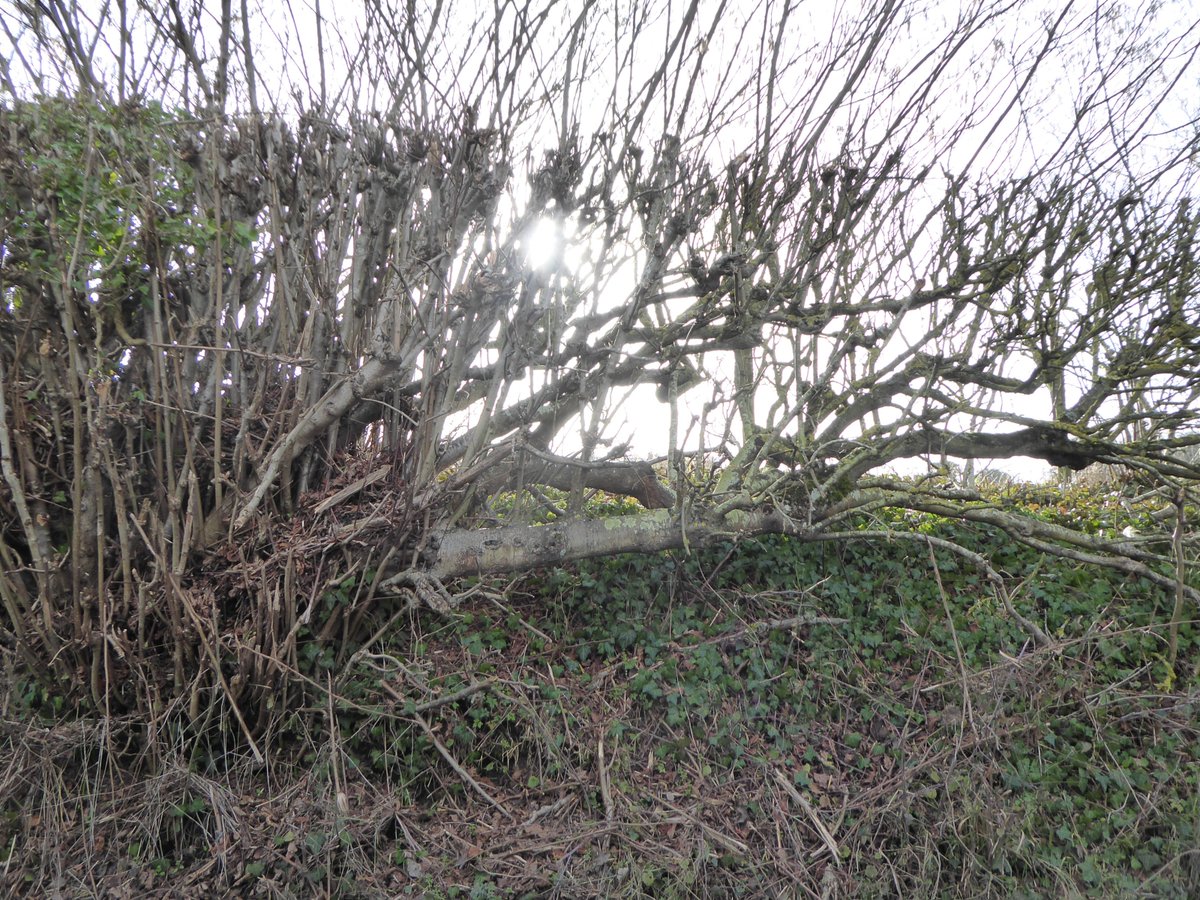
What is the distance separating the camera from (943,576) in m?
6.06

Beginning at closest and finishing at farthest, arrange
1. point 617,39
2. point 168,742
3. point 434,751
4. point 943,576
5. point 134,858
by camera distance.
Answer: point 134,858, point 168,742, point 434,751, point 617,39, point 943,576

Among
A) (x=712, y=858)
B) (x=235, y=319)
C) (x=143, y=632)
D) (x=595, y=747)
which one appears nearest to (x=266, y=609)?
(x=143, y=632)

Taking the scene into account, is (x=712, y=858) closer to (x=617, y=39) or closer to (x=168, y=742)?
(x=168, y=742)

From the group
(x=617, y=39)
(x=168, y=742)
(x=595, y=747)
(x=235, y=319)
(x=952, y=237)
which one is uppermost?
(x=617, y=39)

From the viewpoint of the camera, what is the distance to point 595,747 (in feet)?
14.4

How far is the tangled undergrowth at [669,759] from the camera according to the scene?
3.68m

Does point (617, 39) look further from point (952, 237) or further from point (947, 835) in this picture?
point (947, 835)

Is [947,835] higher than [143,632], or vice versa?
[143,632]

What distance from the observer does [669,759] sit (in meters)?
4.47

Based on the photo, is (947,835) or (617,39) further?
(617,39)

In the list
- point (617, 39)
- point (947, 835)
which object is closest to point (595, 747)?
point (947, 835)

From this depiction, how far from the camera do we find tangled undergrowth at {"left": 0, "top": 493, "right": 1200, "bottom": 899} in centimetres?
368

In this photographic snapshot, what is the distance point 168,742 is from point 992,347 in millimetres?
6443

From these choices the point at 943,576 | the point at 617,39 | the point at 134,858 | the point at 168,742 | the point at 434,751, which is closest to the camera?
the point at 134,858
